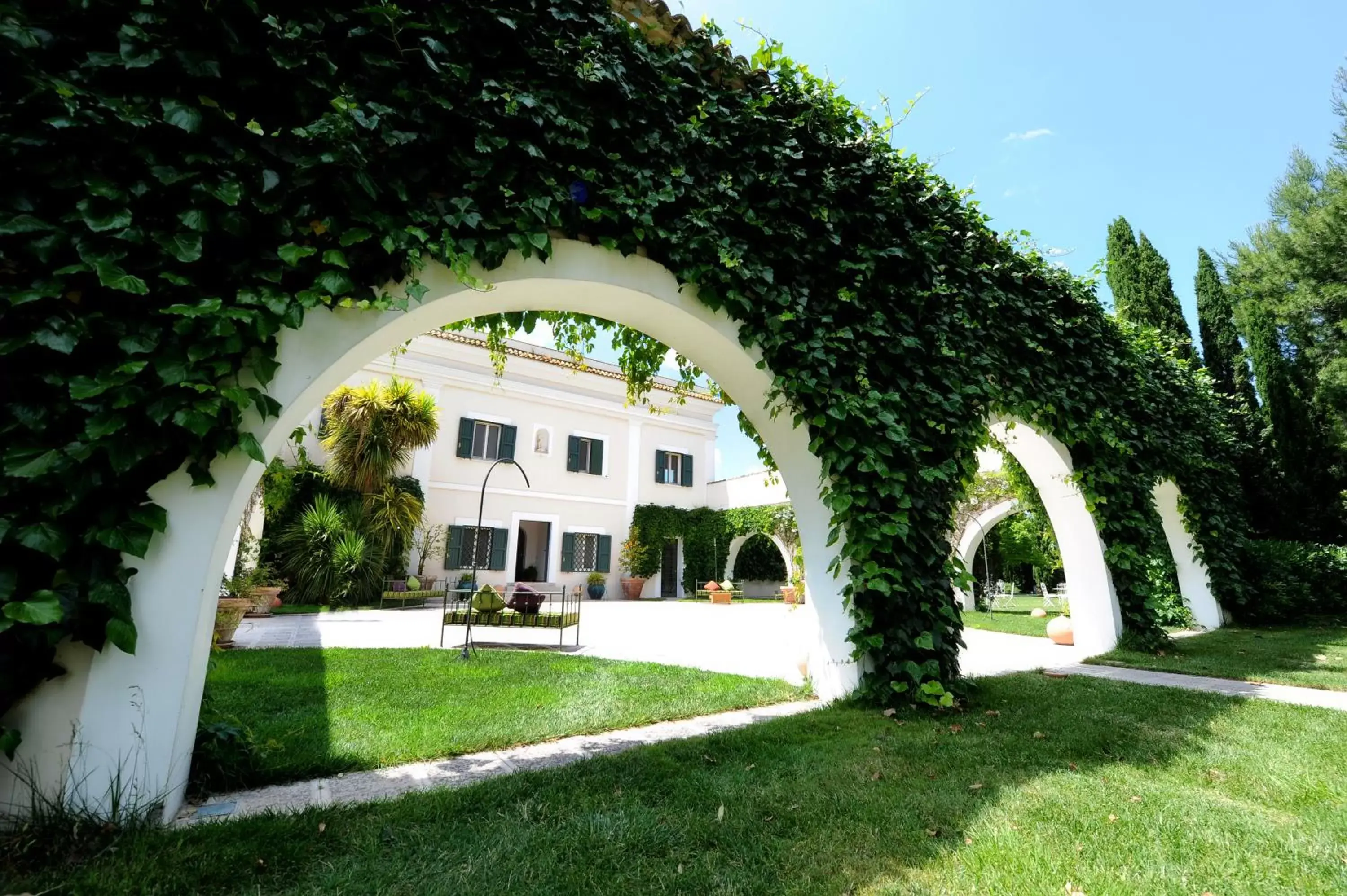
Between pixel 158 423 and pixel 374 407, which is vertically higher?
pixel 374 407

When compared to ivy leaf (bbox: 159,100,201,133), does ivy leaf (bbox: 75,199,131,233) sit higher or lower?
lower

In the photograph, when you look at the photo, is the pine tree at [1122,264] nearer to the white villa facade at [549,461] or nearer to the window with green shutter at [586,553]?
the white villa facade at [549,461]

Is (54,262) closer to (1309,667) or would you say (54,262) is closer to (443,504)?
(1309,667)

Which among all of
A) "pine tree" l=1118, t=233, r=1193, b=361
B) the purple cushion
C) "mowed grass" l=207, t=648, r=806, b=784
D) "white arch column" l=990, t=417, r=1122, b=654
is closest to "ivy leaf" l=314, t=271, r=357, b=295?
"mowed grass" l=207, t=648, r=806, b=784

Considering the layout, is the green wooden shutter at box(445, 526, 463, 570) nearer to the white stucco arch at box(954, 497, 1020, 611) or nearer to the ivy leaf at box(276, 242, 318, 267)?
the white stucco arch at box(954, 497, 1020, 611)

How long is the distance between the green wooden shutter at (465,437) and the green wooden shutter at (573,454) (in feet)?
9.21

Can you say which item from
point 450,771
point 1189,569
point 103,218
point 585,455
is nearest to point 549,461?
point 585,455

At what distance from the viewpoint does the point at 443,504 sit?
15.4 metres

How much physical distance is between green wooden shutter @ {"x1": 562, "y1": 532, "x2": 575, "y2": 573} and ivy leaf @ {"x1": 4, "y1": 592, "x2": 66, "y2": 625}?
1558 centimetres

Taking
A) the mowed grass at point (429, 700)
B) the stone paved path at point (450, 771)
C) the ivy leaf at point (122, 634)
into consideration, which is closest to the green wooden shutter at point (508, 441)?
the mowed grass at point (429, 700)

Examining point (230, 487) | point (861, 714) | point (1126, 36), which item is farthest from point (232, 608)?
point (1126, 36)

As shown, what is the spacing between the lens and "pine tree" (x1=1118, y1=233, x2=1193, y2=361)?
38.5 feet

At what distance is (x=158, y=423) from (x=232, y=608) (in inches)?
215

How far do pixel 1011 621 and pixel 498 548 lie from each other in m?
12.4
